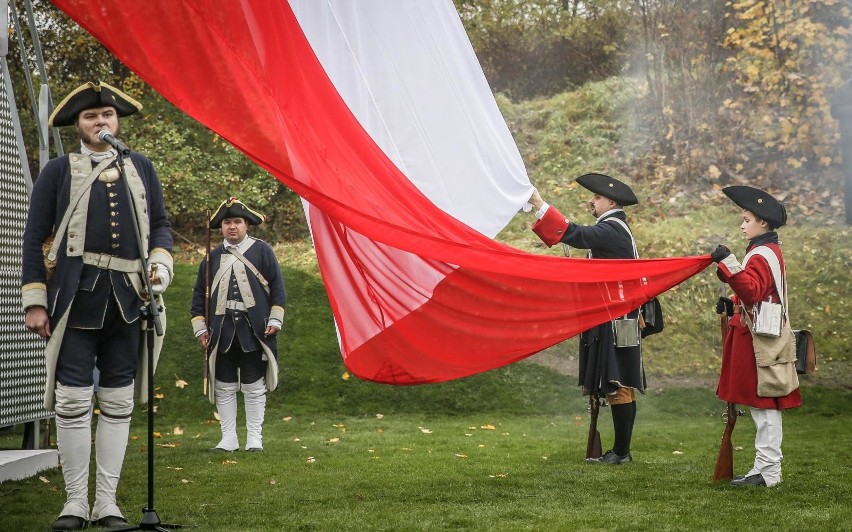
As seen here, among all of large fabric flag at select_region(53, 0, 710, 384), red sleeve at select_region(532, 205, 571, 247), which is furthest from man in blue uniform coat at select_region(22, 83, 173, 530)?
red sleeve at select_region(532, 205, 571, 247)

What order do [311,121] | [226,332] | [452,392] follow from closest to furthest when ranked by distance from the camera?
1. [311,121]
2. [226,332]
3. [452,392]

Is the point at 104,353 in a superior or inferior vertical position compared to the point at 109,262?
inferior

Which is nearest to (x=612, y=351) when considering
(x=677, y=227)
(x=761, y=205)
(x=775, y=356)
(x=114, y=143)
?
(x=775, y=356)

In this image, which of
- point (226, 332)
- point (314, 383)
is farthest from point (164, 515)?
point (314, 383)

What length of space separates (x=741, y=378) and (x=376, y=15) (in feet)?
9.20

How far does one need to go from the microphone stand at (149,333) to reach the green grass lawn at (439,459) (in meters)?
0.35

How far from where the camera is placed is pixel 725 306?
231 inches

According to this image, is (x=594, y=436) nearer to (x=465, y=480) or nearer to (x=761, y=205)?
(x=465, y=480)

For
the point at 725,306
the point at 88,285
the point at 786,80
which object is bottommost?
the point at 725,306

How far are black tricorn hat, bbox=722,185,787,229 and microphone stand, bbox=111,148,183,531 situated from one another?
323cm

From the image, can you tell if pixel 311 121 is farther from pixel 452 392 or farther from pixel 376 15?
pixel 452 392

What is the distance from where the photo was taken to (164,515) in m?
4.96

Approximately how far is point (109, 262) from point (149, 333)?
1.20ft

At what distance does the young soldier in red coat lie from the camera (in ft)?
18.6
